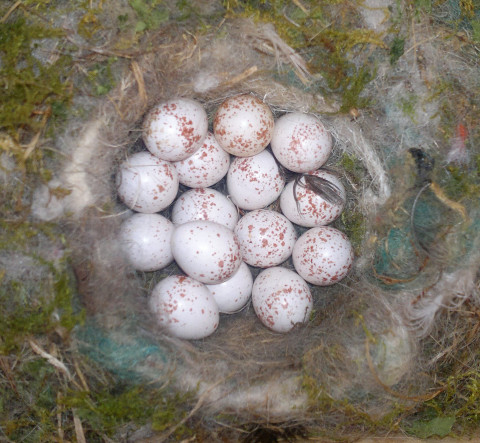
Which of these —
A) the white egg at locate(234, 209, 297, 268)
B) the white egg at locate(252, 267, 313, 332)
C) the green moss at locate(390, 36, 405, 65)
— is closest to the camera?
the green moss at locate(390, 36, 405, 65)

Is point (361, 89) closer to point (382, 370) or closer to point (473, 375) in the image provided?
point (382, 370)

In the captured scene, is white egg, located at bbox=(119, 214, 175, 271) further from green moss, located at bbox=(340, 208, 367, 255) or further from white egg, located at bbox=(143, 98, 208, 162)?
green moss, located at bbox=(340, 208, 367, 255)

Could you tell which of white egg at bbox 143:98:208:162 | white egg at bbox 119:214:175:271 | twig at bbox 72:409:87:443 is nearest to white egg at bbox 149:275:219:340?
white egg at bbox 119:214:175:271

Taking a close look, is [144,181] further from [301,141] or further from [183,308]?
[301,141]

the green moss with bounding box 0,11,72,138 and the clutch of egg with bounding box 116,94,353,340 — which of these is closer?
the green moss with bounding box 0,11,72,138


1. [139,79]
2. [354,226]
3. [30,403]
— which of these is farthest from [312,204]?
[30,403]

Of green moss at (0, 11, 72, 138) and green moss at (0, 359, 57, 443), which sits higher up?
green moss at (0, 11, 72, 138)
